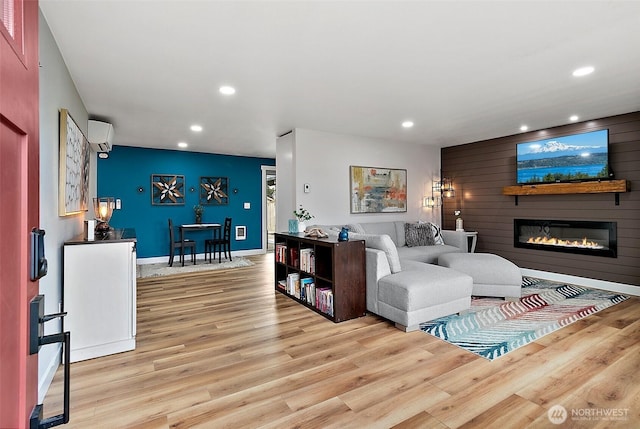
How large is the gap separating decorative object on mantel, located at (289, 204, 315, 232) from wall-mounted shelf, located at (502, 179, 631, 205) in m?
3.40

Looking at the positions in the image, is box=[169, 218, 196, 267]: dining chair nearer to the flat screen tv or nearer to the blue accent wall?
the blue accent wall

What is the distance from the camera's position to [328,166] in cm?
534

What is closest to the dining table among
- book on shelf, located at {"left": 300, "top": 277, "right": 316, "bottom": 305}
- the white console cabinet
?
book on shelf, located at {"left": 300, "top": 277, "right": 316, "bottom": 305}

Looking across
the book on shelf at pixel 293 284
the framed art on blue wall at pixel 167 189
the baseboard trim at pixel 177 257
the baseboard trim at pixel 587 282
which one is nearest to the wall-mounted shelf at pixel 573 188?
the baseboard trim at pixel 587 282

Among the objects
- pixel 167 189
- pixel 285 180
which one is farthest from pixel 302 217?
pixel 167 189

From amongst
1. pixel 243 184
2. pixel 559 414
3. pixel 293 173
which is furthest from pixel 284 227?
pixel 559 414

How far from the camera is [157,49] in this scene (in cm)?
256

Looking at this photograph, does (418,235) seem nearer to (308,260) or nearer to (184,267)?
(308,260)

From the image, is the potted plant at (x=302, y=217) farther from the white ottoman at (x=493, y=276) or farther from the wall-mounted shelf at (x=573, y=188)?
the wall-mounted shelf at (x=573, y=188)

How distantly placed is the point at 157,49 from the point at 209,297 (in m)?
2.92

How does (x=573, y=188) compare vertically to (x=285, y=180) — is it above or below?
below

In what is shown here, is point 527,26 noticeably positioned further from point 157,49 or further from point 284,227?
point 284,227

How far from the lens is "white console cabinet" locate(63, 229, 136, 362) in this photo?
2.56 meters

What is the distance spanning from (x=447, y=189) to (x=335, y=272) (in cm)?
427
